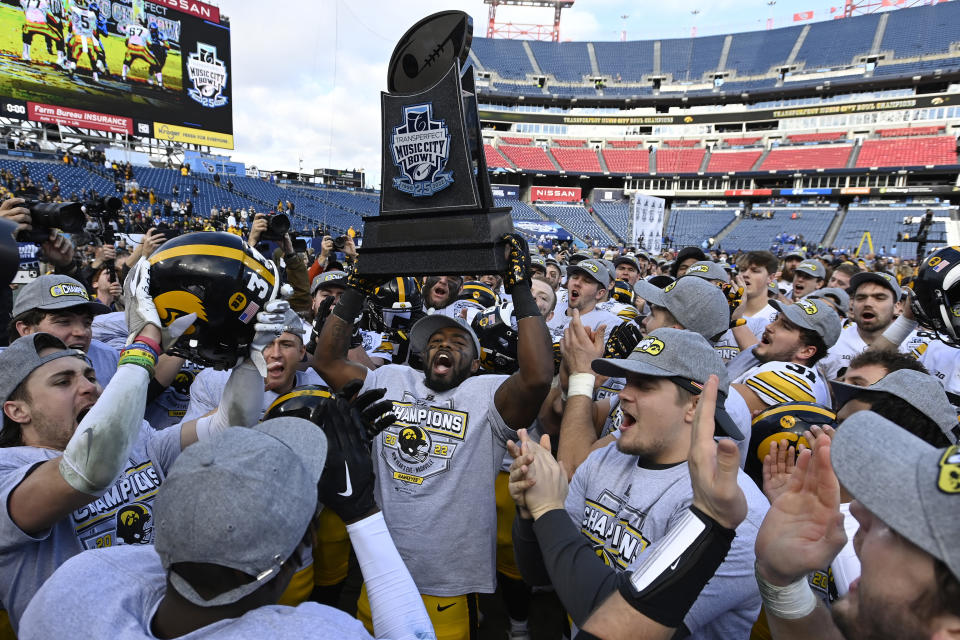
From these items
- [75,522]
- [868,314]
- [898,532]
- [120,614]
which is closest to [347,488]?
[120,614]

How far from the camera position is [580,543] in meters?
1.49

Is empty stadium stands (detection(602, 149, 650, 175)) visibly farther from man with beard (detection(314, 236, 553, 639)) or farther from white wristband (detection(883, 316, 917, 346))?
man with beard (detection(314, 236, 553, 639))

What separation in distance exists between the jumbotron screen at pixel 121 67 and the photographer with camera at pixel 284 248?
1109 inches

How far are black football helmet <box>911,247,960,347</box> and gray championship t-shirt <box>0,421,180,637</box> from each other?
429 cm

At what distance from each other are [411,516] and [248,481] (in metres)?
1.47

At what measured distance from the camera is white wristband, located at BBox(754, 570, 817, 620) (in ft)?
4.30

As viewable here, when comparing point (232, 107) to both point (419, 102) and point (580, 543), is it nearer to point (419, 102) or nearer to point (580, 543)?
point (419, 102)

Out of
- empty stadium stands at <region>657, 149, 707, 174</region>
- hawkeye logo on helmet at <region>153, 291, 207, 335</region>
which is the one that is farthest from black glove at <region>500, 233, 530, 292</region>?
empty stadium stands at <region>657, 149, 707, 174</region>

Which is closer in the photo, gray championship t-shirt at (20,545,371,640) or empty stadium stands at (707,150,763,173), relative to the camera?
gray championship t-shirt at (20,545,371,640)

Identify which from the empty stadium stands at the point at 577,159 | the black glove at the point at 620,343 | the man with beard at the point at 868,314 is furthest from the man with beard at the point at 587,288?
the empty stadium stands at the point at 577,159

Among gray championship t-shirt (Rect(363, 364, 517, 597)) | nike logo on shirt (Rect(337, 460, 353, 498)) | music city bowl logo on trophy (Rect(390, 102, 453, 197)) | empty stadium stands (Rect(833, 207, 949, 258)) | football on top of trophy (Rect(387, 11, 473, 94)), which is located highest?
empty stadium stands (Rect(833, 207, 949, 258))

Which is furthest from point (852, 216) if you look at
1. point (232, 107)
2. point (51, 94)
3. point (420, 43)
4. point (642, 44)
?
point (51, 94)

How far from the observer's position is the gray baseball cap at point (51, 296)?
2.97 metres

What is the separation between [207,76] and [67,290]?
101 ft
